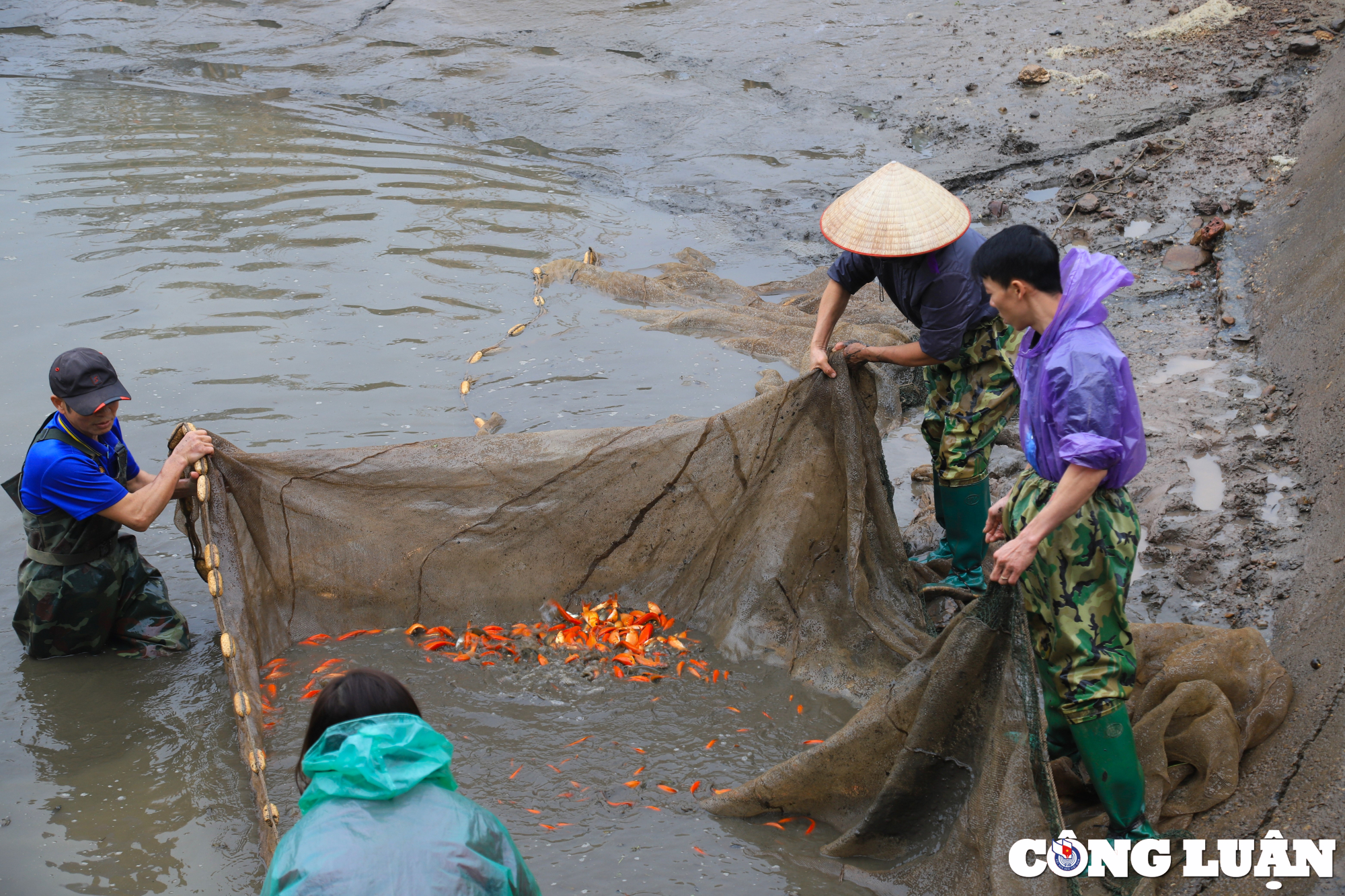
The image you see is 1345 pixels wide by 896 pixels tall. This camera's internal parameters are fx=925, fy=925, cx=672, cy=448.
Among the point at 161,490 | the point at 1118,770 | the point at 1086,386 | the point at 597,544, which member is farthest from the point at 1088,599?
the point at 161,490

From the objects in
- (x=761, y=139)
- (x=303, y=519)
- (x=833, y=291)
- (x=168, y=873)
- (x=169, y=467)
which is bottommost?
(x=168, y=873)

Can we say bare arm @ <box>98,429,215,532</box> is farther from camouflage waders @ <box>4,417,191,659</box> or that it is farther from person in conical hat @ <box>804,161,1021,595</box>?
person in conical hat @ <box>804,161,1021,595</box>

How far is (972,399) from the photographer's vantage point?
12.4 feet

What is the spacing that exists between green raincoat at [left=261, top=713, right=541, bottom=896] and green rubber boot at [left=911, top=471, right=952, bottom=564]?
2717 mm

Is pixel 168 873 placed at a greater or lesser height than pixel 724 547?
lesser

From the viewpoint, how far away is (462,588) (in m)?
3.93

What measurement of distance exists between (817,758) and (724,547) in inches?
49.0

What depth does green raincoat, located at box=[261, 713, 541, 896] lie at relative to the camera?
166 cm

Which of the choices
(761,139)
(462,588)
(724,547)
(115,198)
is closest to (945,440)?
(724,547)

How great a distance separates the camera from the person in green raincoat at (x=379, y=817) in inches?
65.3

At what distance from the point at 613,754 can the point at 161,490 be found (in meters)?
1.94

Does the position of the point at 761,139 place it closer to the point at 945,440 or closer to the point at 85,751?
the point at 945,440

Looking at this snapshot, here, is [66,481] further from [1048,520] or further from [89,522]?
[1048,520]

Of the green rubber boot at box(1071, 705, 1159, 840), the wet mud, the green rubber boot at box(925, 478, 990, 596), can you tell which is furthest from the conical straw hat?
the green rubber boot at box(1071, 705, 1159, 840)
